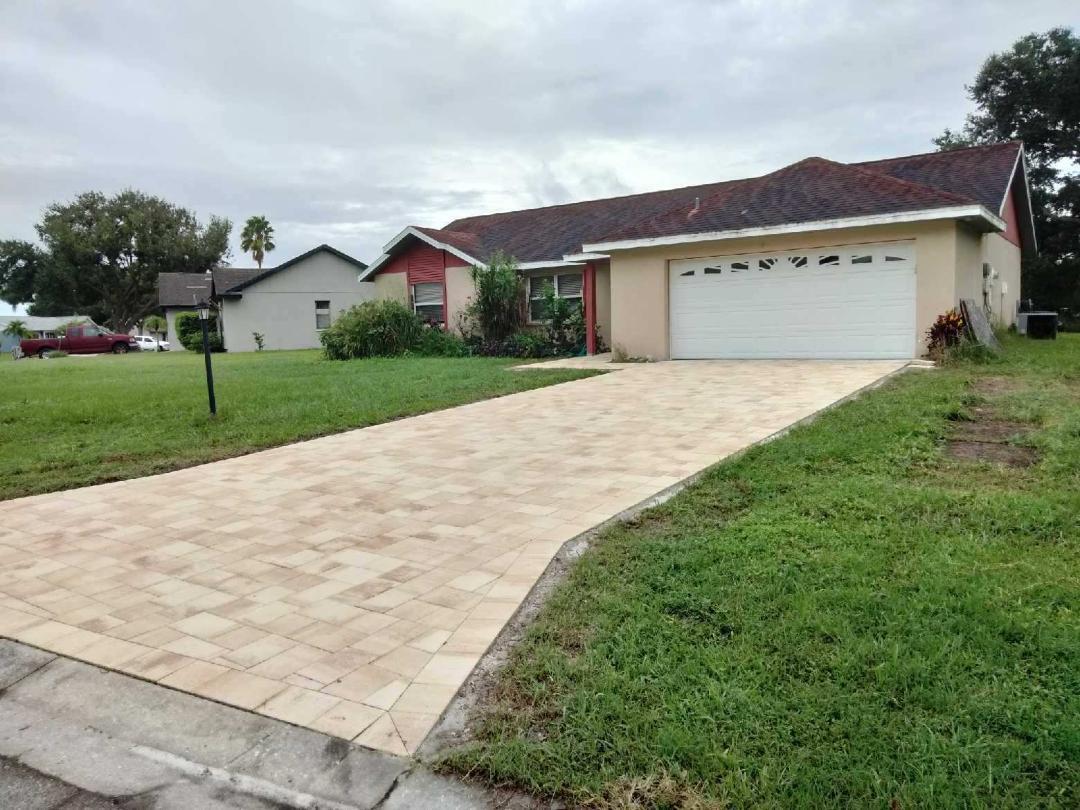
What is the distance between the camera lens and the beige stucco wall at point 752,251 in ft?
42.6

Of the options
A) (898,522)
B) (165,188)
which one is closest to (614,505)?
(898,522)

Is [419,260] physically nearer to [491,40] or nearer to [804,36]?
[491,40]

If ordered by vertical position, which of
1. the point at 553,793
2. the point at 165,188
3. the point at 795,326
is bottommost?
the point at 553,793

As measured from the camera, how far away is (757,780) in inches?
85.7

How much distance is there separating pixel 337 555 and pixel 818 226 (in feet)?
39.2

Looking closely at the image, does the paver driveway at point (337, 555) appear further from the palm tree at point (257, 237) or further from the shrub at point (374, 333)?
the palm tree at point (257, 237)

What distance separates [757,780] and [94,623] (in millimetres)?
3078

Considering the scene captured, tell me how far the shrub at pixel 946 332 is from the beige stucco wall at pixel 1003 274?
3719 millimetres

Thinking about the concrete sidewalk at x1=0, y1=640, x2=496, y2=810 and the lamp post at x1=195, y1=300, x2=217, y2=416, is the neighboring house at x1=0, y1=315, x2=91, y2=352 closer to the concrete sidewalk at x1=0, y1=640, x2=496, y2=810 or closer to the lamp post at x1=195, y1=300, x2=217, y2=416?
the lamp post at x1=195, y1=300, x2=217, y2=416

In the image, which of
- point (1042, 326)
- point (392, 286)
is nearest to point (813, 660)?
point (1042, 326)

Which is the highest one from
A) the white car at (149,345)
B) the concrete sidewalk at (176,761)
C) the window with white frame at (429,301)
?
→ the window with white frame at (429,301)

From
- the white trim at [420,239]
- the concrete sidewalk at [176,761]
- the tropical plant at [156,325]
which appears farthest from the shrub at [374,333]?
the tropical plant at [156,325]

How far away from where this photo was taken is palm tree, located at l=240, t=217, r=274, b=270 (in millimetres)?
59812

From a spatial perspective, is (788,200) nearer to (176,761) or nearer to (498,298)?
(498,298)
